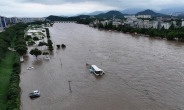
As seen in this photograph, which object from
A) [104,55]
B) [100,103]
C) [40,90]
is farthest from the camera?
[104,55]

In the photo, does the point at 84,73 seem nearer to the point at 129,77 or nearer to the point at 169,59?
the point at 129,77

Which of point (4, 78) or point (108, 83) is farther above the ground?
point (4, 78)

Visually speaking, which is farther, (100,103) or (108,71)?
(108,71)

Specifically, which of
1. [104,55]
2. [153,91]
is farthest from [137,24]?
[153,91]

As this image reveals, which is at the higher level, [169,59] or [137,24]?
[137,24]

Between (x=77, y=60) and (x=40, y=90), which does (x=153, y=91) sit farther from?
(x=77, y=60)

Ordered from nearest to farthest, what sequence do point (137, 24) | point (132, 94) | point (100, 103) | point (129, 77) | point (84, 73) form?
point (100, 103), point (132, 94), point (129, 77), point (84, 73), point (137, 24)

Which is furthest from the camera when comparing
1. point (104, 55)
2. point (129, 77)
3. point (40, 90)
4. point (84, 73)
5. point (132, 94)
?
point (104, 55)

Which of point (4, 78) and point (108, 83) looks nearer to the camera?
point (108, 83)

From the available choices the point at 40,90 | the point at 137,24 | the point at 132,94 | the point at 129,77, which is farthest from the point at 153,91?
the point at 137,24
